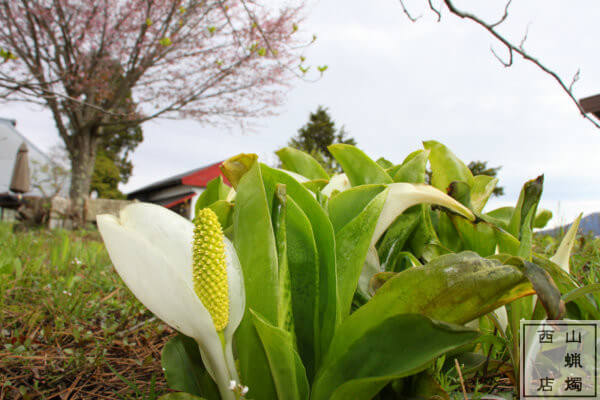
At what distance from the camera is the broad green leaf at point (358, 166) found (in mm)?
901

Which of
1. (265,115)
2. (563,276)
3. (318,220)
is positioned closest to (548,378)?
(563,276)

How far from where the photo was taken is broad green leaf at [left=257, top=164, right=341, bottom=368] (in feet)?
2.12

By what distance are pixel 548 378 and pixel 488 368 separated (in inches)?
4.2

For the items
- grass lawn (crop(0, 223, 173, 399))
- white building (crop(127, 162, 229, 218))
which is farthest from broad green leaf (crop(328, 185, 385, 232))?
white building (crop(127, 162, 229, 218))

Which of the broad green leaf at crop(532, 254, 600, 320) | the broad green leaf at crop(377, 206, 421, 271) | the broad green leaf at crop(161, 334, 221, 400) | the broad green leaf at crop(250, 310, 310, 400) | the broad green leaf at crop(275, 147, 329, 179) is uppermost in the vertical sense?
the broad green leaf at crop(275, 147, 329, 179)

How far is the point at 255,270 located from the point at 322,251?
4.8 inches

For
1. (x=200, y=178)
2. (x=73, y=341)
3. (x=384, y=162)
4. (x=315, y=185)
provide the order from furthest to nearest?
1. (x=200, y=178)
2. (x=73, y=341)
3. (x=384, y=162)
4. (x=315, y=185)

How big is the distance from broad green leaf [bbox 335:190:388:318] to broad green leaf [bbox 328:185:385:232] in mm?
74

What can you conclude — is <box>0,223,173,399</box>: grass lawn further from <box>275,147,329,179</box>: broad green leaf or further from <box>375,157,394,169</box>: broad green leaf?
<box>375,157,394,169</box>: broad green leaf

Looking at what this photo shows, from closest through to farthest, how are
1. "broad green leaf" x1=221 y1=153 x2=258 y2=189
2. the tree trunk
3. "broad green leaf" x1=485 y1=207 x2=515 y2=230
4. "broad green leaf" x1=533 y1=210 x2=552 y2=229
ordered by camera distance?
"broad green leaf" x1=221 y1=153 x2=258 y2=189
"broad green leaf" x1=485 y1=207 x2=515 y2=230
"broad green leaf" x1=533 y1=210 x2=552 y2=229
the tree trunk

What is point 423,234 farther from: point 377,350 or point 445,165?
point 377,350

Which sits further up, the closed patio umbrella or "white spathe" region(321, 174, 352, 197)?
the closed patio umbrella

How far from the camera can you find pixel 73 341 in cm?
135

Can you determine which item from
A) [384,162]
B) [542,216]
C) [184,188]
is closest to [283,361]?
[384,162]
